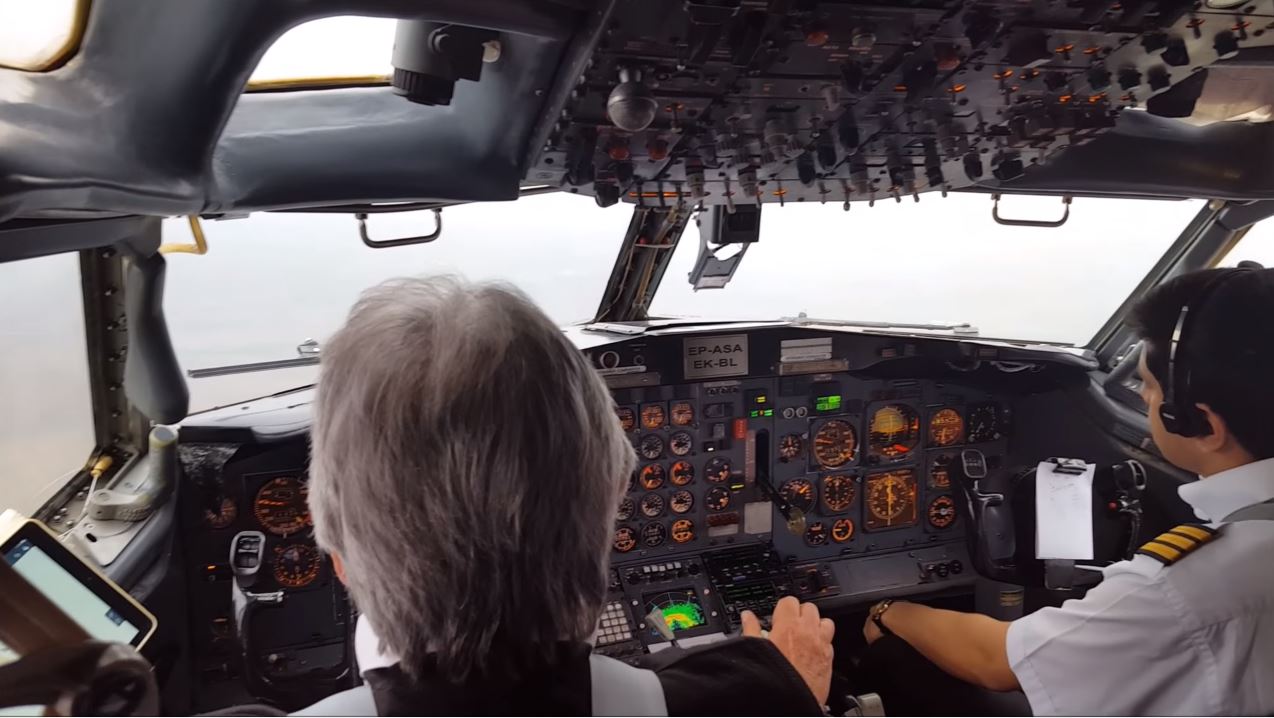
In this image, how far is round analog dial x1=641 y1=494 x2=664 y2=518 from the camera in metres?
3.35

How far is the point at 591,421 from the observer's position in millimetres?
874

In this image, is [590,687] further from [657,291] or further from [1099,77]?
[657,291]

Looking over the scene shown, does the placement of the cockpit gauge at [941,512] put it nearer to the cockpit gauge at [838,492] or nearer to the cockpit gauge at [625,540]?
the cockpit gauge at [838,492]

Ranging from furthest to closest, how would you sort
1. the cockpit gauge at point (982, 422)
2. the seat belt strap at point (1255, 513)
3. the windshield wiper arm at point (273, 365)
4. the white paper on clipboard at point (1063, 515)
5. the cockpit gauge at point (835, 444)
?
the cockpit gauge at point (982, 422) → the cockpit gauge at point (835, 444) → the white paper on clipboard at point (1063, 515) → the windshield wiper arm at point (273, 365) → the seat belt strap at point (1255, 513)

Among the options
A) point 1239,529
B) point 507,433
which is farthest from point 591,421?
point 1239,529

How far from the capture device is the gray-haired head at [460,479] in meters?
0.80

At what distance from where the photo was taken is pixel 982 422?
3666 millimetres

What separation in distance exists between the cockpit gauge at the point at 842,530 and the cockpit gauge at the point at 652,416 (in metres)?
0.94

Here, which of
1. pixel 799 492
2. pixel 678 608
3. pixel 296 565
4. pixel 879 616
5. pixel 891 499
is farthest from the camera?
pixel 891 499

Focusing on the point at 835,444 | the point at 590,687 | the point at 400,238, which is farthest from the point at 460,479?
the point at 835,444

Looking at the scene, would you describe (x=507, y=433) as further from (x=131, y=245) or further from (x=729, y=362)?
(x=729, y=362)

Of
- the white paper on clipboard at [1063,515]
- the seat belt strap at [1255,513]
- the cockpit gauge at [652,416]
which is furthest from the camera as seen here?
the cockpit gauge at [652,416]

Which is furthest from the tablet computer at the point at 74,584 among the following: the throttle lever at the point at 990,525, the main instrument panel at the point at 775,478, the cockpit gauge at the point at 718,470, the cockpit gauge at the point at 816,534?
the throttle lever at the point at 990,525

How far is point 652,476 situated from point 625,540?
0.29 metres
